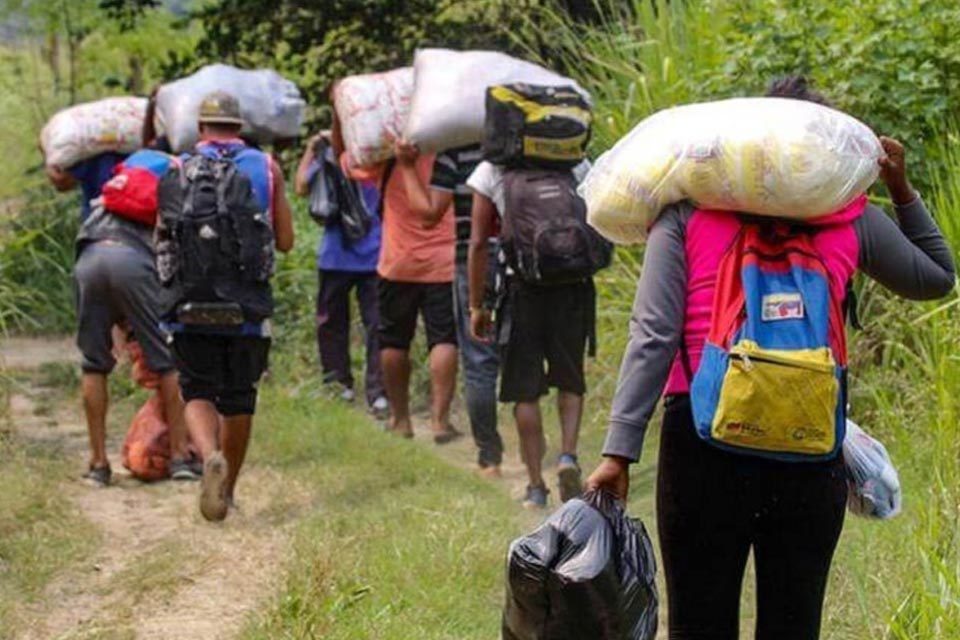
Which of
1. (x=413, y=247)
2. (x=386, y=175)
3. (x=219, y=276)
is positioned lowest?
(x=413, y=247)

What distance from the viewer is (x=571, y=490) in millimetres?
7391

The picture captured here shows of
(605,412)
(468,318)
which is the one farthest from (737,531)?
(605,412)

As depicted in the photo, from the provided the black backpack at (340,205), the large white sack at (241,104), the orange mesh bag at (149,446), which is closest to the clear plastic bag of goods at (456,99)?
the large white sack at (241,104)

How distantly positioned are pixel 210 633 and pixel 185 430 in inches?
109

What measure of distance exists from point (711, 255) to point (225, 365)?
12.2 ft

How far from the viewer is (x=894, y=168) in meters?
4.24

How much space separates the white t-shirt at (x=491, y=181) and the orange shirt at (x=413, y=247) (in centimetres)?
174

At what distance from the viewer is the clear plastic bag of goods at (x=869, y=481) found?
4324 millimetres

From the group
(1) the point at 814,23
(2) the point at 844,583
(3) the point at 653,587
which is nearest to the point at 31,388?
(1) the point at 814,23

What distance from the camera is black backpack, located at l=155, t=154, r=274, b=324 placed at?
7172 mm

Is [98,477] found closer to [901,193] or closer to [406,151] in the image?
[406,151]

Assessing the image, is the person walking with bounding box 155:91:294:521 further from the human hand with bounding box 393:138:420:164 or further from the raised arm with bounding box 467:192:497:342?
the human hand with bounding box 393:138:420:164

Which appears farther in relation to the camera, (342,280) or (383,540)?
(342,280)

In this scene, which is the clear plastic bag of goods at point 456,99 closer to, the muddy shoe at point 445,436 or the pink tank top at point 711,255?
the muddy shoe at point 445,436
